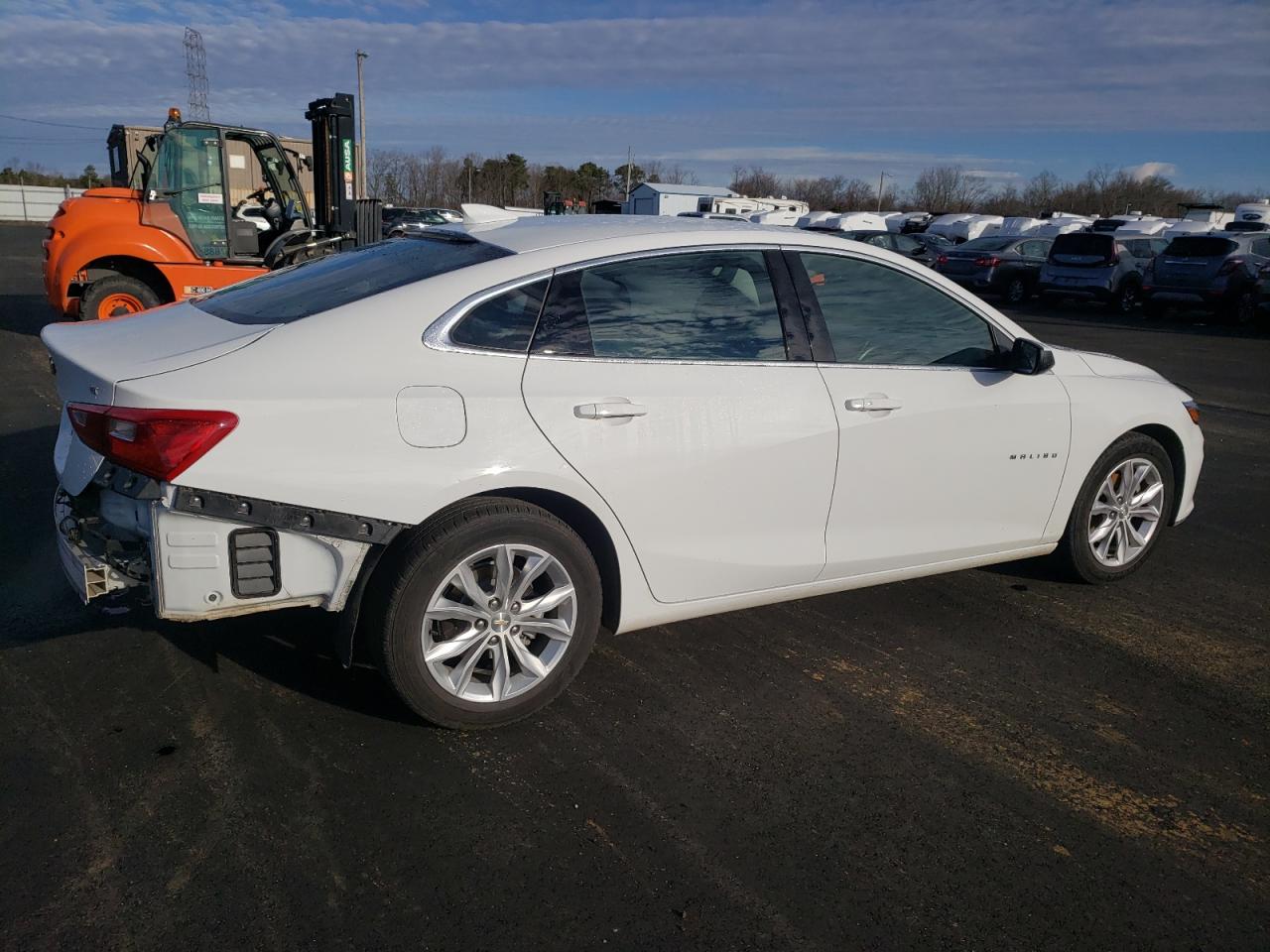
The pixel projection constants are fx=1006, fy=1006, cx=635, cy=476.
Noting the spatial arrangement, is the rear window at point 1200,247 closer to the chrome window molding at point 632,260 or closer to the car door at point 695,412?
the chrome window molding at point 632,260

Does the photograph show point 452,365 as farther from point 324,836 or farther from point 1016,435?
point 1016,435

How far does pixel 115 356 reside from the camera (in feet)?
10.9

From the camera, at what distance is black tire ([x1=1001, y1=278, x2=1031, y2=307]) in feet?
76.8

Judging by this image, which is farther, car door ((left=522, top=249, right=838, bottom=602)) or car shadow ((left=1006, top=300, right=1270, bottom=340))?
car shadow ((left=1006, top=300, right=1270, bottom=340))

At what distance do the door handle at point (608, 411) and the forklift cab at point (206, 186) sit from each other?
31.6 ft

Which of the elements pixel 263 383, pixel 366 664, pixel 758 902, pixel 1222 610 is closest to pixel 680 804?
pixel 758 902

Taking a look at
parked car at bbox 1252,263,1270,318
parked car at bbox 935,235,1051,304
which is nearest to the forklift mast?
parked car at bbox 935,235,1051,304

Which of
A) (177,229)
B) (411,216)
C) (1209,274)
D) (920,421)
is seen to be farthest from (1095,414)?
(411,216)

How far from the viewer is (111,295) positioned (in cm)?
1119

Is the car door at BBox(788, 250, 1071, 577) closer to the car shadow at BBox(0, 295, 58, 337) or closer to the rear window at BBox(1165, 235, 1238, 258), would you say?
the car shadow at BBox(0, 295, 58, 337)

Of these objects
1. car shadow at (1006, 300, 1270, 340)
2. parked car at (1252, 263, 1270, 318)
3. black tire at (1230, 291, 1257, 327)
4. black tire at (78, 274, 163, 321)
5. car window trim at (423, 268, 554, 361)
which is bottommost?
car shadow at (1006, 300, 1270, 340)

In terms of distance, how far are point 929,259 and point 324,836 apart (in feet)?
83.2

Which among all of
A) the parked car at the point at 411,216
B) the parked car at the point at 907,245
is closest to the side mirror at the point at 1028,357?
the parked car at the point at 907,245

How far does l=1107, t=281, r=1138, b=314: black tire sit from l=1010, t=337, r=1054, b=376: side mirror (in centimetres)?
1961
